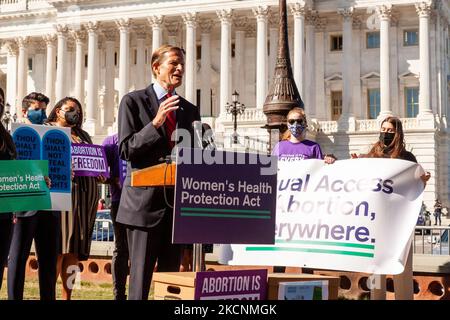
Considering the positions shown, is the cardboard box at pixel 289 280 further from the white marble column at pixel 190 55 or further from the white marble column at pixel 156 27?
the white marble column at pixel 156 27

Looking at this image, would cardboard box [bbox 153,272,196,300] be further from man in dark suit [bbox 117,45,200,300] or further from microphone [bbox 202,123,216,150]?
microphone [bbox 202,123,216,150]

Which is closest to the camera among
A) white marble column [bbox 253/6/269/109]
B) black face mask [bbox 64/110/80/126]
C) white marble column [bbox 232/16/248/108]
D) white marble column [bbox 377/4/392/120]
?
black face mask [bbox 64/110/80/126]

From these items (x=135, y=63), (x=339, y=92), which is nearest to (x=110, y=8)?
(x=135, y=63)

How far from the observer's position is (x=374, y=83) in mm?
53688

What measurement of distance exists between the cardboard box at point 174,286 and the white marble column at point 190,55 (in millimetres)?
47138

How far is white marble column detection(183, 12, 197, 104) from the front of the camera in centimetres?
5341

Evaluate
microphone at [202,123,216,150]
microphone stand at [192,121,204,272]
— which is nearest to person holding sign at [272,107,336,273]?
microphone at [202,123,216,150]

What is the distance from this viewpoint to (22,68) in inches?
2437

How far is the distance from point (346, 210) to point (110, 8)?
51545 millimetres

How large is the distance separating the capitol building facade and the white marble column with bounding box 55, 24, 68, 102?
0.26 ft

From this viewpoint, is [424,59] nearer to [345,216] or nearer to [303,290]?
[345,216]

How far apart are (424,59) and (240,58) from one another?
13780 millimetres

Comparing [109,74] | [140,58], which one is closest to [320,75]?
[140,58]

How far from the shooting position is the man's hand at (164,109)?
576 centimetres
